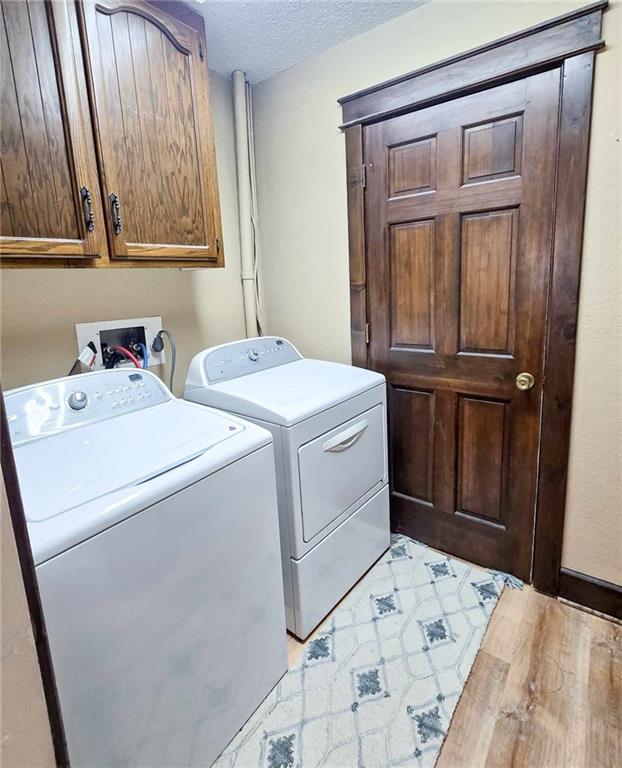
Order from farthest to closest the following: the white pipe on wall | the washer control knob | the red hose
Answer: the white pipe on wall, the red hose, the washer control knob

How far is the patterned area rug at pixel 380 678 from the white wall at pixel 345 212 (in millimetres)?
527

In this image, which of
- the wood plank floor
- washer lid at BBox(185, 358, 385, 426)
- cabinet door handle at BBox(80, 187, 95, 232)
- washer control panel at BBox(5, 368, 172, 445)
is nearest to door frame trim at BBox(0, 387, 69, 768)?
washer control panel at BBox(5, 368, 172, 445)

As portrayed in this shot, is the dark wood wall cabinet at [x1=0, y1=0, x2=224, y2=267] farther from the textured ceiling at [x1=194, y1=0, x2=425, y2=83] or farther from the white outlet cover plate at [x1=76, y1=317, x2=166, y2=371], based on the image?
the white outlet cover plate at [x1=76, y1=317, x2=166, y2=371]

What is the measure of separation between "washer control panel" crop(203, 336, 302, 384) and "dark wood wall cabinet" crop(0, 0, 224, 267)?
0.39 meters

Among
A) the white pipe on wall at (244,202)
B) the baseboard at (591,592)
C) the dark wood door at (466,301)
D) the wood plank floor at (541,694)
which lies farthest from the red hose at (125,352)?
the baseboard at (591,592)

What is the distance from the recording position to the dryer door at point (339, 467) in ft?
4.65

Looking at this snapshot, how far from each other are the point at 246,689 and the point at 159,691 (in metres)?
0.37

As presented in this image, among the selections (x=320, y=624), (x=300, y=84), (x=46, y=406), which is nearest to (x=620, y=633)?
(x=320, y=624)

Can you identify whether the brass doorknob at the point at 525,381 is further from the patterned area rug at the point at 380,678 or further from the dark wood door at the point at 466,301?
the patterned area rug at the point at 380,678

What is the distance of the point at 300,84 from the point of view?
6.30 feet

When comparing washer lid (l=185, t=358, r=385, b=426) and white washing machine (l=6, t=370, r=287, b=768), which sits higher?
washer lid (l=185, t=358, r=385, b=426)

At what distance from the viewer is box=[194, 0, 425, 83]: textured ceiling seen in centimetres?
152

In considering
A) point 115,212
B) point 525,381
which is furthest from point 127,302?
point 525,381

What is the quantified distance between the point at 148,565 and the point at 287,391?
2.54ft
